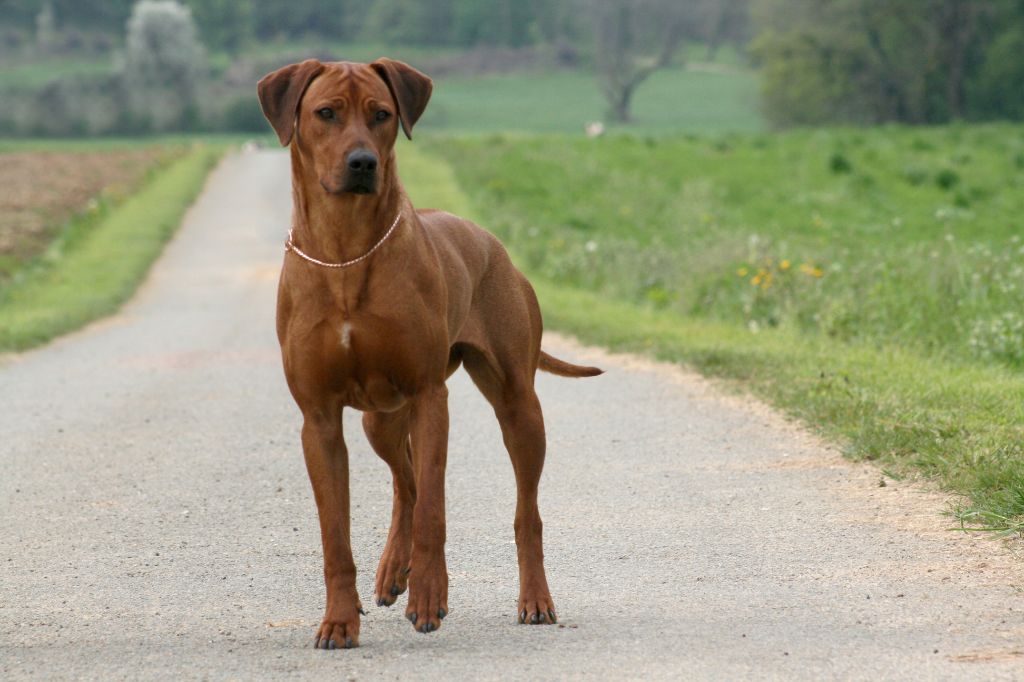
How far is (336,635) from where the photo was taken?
4.73 meters

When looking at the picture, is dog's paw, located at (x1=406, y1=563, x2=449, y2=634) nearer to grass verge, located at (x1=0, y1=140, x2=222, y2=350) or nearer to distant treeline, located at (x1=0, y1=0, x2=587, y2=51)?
grass verge, located at (x1=0, y1=140, x2=222, y2=350)

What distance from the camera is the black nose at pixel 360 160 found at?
460 centimetres

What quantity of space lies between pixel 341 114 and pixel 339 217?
0.33 meters

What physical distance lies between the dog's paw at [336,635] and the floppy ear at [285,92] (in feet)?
5.10

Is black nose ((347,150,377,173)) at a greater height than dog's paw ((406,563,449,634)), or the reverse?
black nose ((347,150,377,173))

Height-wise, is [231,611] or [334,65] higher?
[334,65]

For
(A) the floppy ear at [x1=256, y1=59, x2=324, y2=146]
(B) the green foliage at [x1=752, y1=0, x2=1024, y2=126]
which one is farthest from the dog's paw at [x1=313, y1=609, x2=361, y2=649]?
(B) the green foliage at [x1=752, y1=0, x2=1024, y2=126]

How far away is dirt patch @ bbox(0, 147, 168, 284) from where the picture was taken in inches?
1033

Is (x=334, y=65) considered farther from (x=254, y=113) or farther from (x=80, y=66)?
(x=80, y=66)

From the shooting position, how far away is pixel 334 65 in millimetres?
4922

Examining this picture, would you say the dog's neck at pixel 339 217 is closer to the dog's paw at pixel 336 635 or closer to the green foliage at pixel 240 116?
the dog's paw at pixel 336 635

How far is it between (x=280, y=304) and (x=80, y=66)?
111m

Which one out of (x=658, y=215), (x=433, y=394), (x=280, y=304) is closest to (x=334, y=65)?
(x=280, y=304)

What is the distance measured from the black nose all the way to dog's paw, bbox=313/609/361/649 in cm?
144
